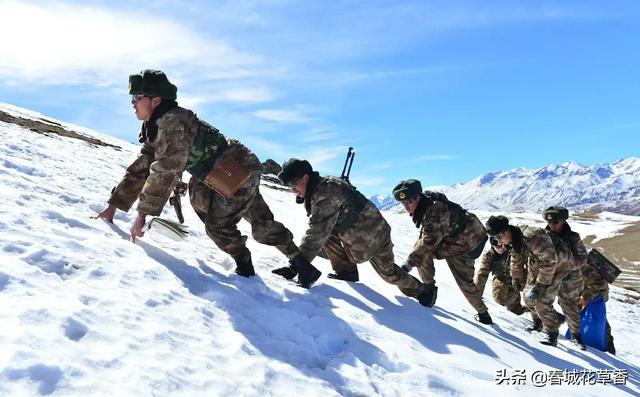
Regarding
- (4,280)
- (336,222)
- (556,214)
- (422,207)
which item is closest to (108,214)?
(4,280)

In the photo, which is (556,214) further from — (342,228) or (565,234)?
(342,228)

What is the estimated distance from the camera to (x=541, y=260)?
29.3 feet

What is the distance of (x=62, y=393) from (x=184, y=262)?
346 cm

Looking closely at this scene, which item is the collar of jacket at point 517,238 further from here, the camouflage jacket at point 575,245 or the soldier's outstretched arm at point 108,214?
the soldier's outstretched arm at point 108,214

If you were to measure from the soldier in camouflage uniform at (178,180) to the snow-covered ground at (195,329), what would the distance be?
0.42m

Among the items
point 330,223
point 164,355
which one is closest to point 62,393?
point 164,355

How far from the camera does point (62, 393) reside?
9.20 feet

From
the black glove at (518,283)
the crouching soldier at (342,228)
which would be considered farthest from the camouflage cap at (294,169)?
the black glove at (518,283)

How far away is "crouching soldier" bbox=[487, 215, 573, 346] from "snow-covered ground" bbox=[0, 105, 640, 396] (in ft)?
3.82

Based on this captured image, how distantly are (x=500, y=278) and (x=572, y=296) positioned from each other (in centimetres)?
184

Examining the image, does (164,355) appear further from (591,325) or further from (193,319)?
(591,325)

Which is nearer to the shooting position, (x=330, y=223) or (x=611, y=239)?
(x=330, y=223)

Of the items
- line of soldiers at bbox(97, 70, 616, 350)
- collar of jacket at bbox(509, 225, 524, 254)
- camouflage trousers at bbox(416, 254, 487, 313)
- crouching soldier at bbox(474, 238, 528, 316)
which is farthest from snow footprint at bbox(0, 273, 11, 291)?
crouching soldier at bbox(474, 238, 528, 316)

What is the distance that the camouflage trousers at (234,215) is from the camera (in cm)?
634
